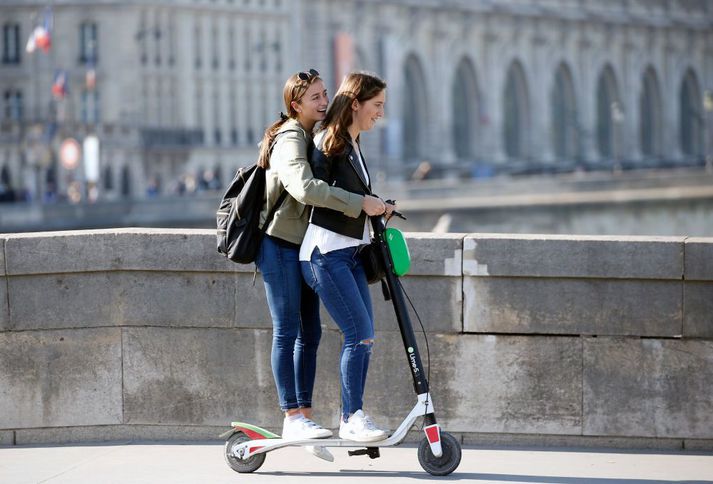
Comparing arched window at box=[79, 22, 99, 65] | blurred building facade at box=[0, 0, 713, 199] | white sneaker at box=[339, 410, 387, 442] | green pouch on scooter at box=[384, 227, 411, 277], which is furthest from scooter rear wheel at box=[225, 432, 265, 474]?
arched window at box=[79, 22, 99, 65]

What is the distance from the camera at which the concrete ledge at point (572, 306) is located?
1001cm

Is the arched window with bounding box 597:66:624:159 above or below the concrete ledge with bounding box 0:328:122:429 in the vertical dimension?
above

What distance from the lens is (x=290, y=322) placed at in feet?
29.5

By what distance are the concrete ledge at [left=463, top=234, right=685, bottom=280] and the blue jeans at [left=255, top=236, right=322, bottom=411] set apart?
126cm

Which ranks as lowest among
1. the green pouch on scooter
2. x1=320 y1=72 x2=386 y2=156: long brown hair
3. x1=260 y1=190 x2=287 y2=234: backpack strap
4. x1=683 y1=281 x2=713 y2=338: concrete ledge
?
x1=683 y1=281 x2=713 y2=338: concrete ledge

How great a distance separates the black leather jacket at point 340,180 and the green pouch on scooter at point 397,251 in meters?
0.14

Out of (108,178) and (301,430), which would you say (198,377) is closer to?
(301,430)

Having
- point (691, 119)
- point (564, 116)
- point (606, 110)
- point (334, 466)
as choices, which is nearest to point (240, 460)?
point (334, 466)

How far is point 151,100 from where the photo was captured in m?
81.0

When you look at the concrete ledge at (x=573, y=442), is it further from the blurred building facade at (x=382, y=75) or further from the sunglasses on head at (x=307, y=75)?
the blurred building facade at (x=382, y=75)

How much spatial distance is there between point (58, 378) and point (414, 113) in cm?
9454

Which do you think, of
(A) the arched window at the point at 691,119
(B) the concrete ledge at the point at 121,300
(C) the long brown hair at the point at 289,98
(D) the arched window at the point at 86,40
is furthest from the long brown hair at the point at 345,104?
(A) the arched window at the point at 691,119

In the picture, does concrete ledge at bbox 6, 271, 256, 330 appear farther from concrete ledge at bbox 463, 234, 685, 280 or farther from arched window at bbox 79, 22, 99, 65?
arched window at bbox 79, 22, 99, 65

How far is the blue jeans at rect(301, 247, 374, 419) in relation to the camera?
8.78 m
